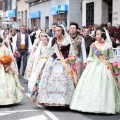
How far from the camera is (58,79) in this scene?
980 centimetres

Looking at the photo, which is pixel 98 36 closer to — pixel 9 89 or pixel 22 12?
pixel 9 89

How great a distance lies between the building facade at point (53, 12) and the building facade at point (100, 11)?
5.43ft

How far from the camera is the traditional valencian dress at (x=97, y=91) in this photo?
9.25 meters

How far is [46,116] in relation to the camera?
9203 mm

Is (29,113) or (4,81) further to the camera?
(4,81)

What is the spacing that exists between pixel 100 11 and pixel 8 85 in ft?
56.3

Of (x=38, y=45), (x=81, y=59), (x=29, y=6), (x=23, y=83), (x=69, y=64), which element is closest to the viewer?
(x=69, y=64)

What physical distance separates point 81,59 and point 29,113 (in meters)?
2.45

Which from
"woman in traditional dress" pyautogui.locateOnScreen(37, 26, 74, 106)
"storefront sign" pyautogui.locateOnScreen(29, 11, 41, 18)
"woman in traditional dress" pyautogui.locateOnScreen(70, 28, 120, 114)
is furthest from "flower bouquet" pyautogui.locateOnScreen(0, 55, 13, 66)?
"storefront sign" pyautogui.locateOnScreen(29, 11, 41, 18)

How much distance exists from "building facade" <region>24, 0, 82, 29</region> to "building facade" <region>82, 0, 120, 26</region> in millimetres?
1656

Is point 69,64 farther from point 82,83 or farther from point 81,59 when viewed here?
point 81,59

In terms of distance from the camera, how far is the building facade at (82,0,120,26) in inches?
955

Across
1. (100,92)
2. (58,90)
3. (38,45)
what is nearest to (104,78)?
(100,92)

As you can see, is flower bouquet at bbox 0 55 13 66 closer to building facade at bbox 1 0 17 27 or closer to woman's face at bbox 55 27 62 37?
woman's face at bbox 55 27 62 37
